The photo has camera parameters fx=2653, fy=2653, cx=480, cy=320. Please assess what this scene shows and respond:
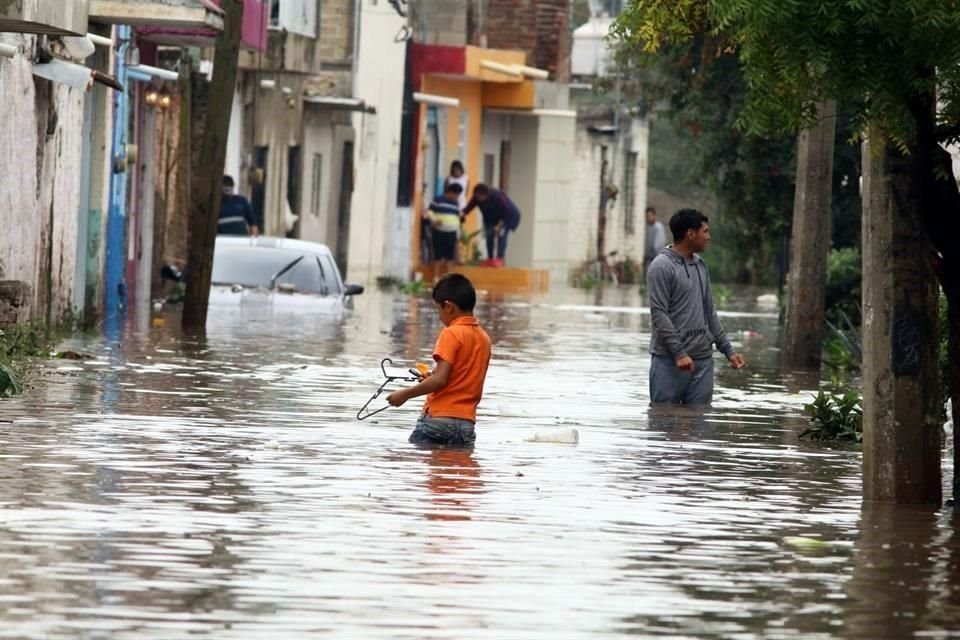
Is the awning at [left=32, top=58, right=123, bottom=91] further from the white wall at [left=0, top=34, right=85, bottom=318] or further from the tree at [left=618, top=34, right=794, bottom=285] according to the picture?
the tree at [left=618, top=34, right=794, bottom=285]

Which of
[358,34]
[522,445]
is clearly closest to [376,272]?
[358,34]

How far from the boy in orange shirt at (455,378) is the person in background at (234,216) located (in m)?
20.9

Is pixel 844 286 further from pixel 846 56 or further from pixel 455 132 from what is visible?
pixel 455 132

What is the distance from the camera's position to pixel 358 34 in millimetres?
47000

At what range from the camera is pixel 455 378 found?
1450cm

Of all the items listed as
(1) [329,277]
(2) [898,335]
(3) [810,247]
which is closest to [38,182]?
(3) [810,247]

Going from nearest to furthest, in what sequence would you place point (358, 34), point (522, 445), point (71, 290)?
1. point (522, 445)
2. point (71, 290)
3. point (358, 34)

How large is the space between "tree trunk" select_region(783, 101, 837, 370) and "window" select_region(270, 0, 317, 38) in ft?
56.0

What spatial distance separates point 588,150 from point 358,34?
19.1 metres

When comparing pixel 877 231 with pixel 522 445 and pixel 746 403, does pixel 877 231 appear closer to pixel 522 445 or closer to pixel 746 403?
pixel 522 445

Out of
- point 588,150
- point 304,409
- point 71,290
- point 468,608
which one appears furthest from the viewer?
point 588,150

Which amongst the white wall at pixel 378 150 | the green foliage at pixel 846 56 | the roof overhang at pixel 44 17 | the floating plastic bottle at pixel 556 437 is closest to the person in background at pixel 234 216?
the white wall at pixel 378 150

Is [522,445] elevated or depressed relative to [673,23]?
depressed

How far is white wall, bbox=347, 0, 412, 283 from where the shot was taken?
4750 centimetres
